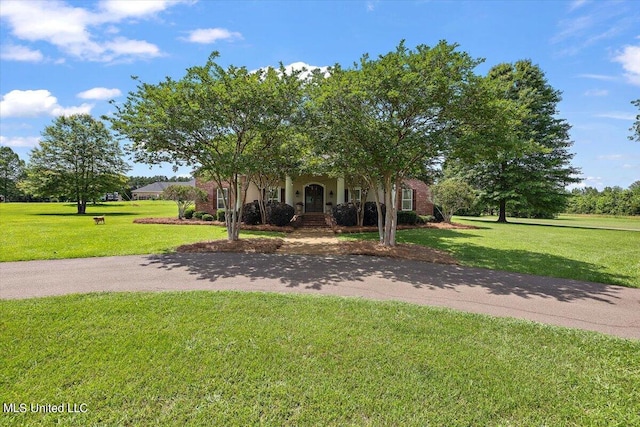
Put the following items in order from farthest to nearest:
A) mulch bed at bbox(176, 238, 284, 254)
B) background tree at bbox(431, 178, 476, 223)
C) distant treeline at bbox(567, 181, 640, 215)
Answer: distant treeline at bbox(567, 181, 640, 215)
background tree at bbox(431, 178, 476, 223)
mulch bed at bbox(176, 238, 284, 254)

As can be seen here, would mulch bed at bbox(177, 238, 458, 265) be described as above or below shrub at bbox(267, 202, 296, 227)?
below

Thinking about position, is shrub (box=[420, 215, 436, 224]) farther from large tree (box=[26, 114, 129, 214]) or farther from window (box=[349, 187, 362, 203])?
large tree (box=[26, 114, 129, 214])

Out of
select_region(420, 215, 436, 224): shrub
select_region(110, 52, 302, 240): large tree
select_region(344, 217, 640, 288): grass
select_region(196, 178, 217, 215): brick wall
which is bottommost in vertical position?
select_region(344, 217, 640, 288): grass

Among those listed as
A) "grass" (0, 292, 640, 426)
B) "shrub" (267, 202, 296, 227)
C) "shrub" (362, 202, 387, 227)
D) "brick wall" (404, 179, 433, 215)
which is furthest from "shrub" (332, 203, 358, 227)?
"grass" (0, 292, 640, 426)

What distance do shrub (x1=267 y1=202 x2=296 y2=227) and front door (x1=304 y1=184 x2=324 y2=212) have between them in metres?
5.70

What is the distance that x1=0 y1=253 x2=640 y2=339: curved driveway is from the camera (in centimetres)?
515

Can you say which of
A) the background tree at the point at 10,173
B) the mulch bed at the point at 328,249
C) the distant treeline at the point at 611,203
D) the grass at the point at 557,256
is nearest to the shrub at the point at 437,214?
the grass at the point at 557,256

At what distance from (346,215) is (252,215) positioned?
589cm

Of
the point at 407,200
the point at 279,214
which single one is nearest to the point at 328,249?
the point at 279,214

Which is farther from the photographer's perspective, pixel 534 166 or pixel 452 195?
pixel 534 166

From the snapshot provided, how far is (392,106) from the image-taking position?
31.7 feet

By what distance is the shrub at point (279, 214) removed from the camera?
17.8 m

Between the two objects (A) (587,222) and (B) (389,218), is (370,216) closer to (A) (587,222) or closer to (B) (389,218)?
(B) (389,218)

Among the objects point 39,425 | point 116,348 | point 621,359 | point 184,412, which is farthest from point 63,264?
point 621,359
